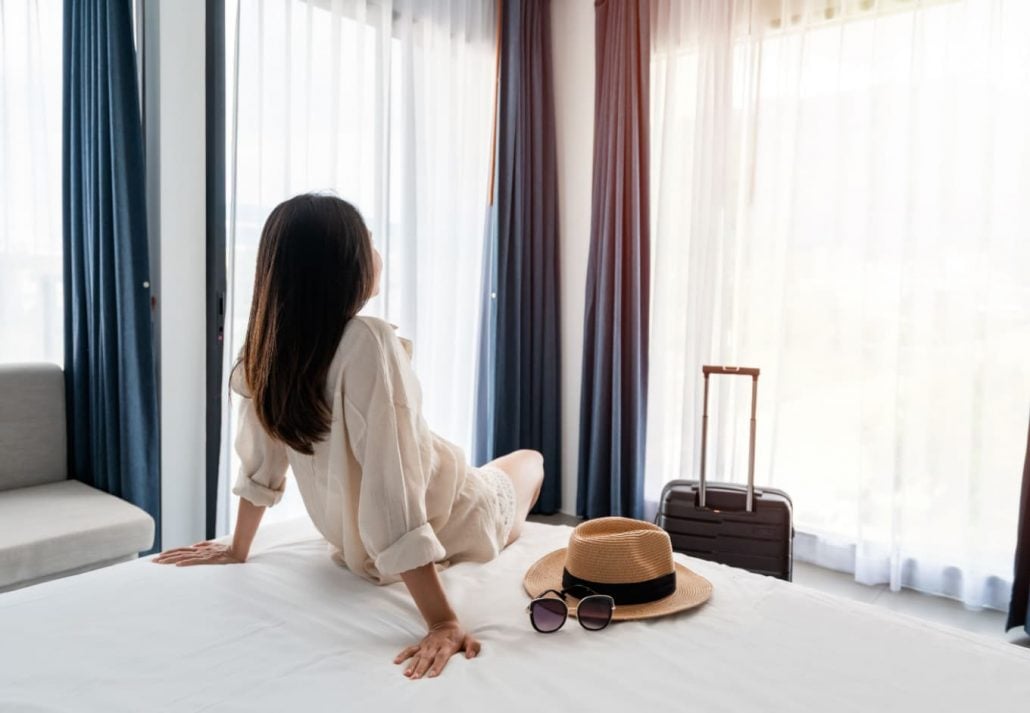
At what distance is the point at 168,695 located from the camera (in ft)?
3.22

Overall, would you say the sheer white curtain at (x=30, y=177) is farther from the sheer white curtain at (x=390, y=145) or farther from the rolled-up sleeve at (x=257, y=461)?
the rolled-up sleeve at (x=257, y=461)

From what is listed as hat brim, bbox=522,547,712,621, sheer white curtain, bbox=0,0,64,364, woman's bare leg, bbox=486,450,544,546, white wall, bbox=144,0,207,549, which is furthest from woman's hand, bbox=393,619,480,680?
sheer white curtain, bbox=0,0,64,364

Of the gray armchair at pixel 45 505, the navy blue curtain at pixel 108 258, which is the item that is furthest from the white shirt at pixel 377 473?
the navy blue curtain at pixel 108 258

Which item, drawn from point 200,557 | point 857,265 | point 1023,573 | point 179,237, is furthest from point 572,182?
point 200,557

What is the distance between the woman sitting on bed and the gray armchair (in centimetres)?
69

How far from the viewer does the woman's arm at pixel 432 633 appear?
3.56 ft

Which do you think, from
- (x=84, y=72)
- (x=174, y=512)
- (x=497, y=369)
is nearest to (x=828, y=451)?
(x=497, y=369)

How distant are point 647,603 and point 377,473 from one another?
0.54 metres

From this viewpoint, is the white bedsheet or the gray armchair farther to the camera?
the gray armchair

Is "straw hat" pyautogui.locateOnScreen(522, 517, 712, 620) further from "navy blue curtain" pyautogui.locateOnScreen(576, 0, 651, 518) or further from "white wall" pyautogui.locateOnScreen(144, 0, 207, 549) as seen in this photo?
"navy blue curtain" pyautogui.locateOnScreen(576, 0, 651, 518)

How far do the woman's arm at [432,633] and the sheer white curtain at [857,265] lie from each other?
2.11 meters

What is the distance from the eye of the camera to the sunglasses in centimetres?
119

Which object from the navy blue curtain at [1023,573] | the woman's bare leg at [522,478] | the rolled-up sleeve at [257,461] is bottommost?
the navy blue curtain at [1023,573]

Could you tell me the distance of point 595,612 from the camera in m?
1.21
